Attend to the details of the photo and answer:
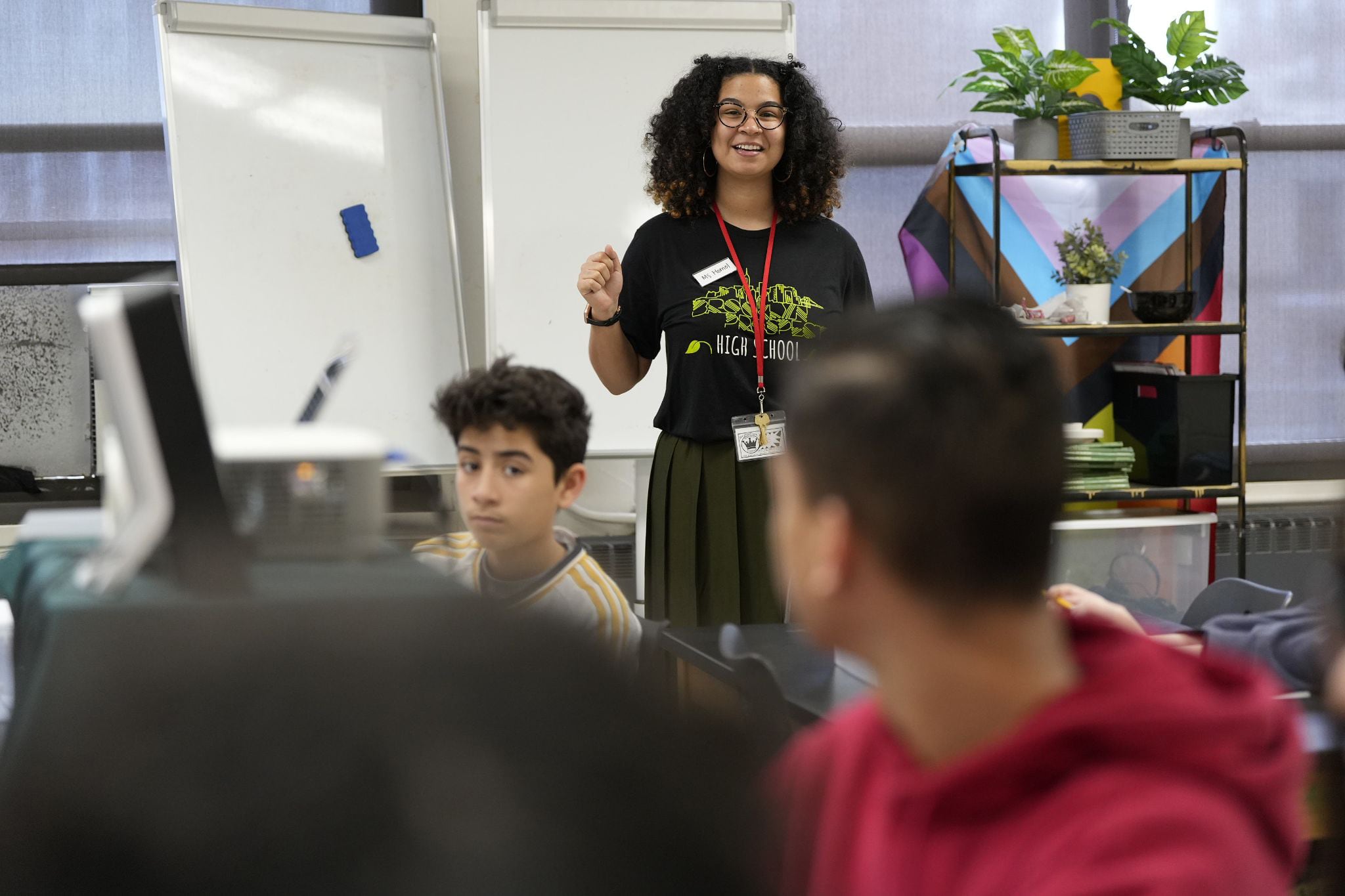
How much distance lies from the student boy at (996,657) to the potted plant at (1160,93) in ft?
9.83

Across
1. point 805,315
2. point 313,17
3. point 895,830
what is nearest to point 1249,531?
point 805,315

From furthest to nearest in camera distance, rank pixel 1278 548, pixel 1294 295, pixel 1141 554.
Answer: pixel 1294 295 → pixel 1278 548 → pixel 1141 554

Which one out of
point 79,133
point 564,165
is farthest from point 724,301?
point 79,133

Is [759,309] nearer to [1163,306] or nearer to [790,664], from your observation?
[790,664]

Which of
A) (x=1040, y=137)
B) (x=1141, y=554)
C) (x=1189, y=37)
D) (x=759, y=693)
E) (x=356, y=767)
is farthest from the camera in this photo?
(x=1141, y=554)

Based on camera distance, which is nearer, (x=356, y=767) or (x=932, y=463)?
(x=356, y=767)

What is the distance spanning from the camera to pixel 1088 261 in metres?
3.58

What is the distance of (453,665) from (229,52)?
3.32 m

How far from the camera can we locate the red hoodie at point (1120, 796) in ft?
2.00

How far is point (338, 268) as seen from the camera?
10.8 ft

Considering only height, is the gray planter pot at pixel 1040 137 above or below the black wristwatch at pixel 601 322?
above

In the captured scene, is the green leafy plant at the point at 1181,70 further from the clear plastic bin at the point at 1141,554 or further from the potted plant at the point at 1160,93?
the clear plastic bin at the point at 1141,554

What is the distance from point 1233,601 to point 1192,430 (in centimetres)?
164

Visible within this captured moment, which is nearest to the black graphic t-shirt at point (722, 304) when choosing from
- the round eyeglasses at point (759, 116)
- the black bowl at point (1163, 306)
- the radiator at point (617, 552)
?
the round eyeglasses at point (759, 116)
